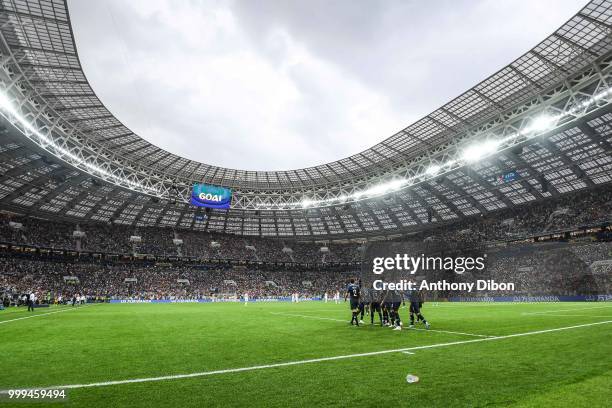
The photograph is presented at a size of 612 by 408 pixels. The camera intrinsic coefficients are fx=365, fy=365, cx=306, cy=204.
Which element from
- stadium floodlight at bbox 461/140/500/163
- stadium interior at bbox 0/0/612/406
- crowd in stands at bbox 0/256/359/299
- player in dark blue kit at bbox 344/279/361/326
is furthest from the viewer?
crowd in stands at bbox 0/256/359/299

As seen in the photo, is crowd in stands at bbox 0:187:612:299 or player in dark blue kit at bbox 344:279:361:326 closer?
player in dark blue kit at bbox 344:279:361:326

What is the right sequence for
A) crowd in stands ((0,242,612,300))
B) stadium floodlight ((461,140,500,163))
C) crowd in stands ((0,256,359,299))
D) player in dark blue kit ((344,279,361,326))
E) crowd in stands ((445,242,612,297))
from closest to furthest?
player in dark blue kit ((344,279,361,326)), stadium floodlight ((461,140,500,163)), crowd in stands ((445,242,612,297)), crowd in stands ((0,242,612,300)), crowd in stands ((0,256,359,299))

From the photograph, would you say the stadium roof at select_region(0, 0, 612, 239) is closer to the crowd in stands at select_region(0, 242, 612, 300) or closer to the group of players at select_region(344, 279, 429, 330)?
the crowd in stands at select_region(0, 242, 612, 300)

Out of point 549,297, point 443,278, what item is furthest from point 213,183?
point 549,297

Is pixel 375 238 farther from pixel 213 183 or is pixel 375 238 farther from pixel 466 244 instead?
pixel 213 183

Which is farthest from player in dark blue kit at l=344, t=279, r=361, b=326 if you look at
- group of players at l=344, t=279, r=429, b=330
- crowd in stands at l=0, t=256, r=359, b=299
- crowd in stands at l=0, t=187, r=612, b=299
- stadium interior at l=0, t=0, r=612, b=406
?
crowd in stands at l=0, t=256, r=359, b=299

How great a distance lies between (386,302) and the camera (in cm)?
1431

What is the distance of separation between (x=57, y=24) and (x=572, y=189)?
5775cm

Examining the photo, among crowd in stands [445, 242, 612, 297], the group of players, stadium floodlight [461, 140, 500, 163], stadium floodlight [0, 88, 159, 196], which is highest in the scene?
stadium floodlight [461, 140, 500, 163]

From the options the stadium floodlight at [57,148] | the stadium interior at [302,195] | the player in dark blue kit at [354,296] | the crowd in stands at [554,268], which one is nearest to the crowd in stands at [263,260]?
the crowd in stands at [554,268]

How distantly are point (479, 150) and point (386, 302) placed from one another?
2595 centimetres

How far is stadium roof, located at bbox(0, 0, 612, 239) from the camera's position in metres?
26.0

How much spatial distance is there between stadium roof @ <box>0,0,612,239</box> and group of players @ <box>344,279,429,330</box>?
21.8 m

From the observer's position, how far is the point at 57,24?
24031mm
